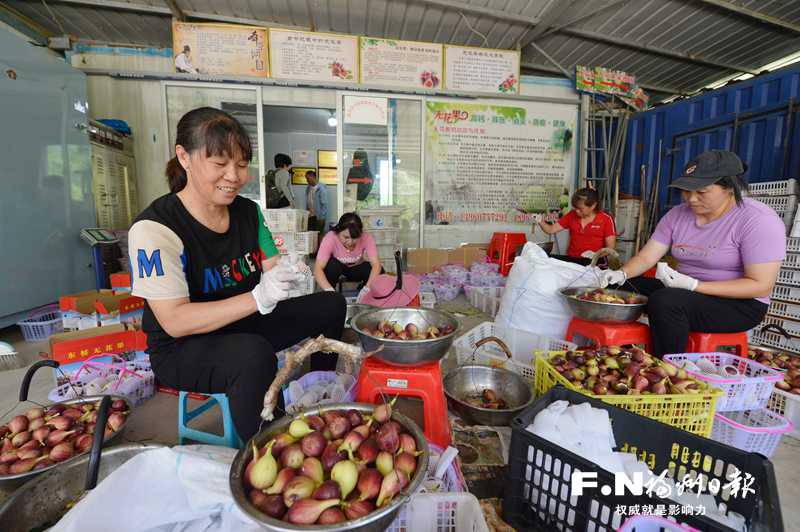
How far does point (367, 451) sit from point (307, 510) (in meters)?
0.18

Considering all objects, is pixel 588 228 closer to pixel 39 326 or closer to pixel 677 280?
pixel 677 280

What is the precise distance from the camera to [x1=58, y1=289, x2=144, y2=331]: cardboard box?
2.52 meters

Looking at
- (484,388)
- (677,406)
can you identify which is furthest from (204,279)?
(677,406)

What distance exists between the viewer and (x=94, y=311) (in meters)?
2.60

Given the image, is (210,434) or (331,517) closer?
(331,517)

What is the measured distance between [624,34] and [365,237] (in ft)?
15.0

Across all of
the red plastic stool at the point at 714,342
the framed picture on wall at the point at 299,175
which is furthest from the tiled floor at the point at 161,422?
the framed picture on wall at the point at 299,175

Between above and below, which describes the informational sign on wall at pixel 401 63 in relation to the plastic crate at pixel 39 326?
above

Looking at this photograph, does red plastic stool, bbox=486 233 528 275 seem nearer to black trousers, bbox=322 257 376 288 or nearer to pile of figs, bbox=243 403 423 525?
black trousers, bbox=322 257 376 288

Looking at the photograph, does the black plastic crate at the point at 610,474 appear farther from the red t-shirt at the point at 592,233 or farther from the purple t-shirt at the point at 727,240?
the red t-shirt at the point at 592,233

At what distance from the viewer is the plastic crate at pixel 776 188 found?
2766 mm

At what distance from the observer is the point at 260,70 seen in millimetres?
4410

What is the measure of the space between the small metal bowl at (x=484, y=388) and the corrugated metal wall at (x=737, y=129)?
358 centimetres

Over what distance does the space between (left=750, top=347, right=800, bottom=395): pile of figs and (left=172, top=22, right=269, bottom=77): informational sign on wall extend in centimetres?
543
